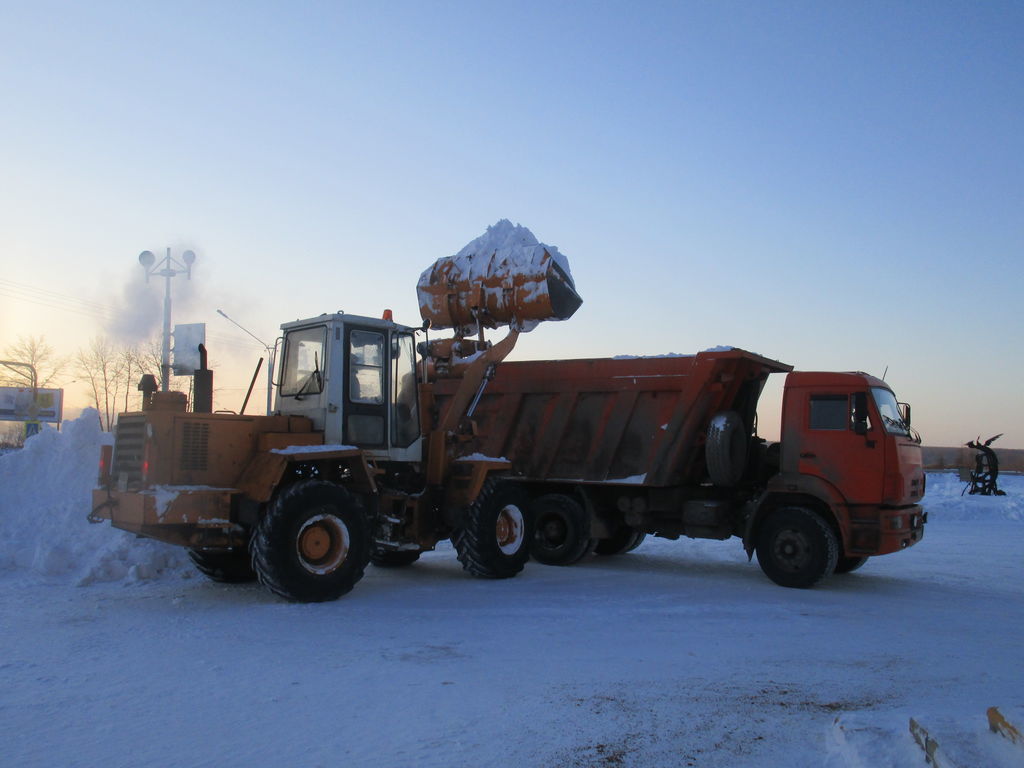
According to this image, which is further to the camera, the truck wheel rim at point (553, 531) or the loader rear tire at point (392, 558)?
the truck wheel rim at point (553, 531)

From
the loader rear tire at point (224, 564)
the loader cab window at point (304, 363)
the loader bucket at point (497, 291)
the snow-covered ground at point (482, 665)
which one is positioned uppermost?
the loader bucket at point (497, 291)

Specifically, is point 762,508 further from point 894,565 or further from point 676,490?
point 894,565

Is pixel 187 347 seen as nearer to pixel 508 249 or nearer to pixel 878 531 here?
pixel 508 249

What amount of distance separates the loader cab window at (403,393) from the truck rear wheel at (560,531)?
2940 mm

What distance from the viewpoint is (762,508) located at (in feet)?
35.0

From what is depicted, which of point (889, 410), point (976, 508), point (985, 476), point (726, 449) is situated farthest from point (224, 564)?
point (985, 476)

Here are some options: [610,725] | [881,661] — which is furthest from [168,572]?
[881,661]

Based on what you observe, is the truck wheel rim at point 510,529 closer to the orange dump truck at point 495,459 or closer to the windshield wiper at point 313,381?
the orange dump truck at point 495,459

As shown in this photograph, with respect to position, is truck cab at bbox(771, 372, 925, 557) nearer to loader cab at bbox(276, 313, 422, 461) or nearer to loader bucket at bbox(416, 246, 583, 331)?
loader bucket at bbox(416, 246, 583, 331)

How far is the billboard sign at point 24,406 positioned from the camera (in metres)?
50.5

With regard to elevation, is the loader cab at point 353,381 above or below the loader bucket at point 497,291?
below

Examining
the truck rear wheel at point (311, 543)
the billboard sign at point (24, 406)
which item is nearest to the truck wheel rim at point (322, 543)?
the truck rear wheel at point (311, 543)

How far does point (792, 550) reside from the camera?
33.8ft

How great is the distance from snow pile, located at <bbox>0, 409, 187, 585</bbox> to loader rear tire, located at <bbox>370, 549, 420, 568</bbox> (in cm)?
248
